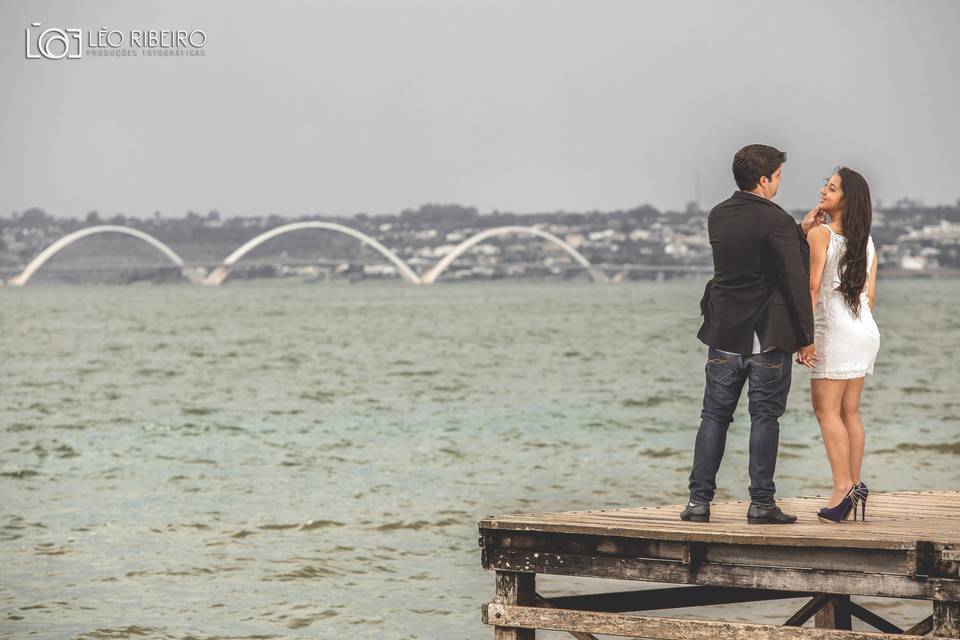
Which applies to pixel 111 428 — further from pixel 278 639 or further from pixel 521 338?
pixel 521 338

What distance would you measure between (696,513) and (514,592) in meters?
0.90

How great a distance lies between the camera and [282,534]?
13883mm

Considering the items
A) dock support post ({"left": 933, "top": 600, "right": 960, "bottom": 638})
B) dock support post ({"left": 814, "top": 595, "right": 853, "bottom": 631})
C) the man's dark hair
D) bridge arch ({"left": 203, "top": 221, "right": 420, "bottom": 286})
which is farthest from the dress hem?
bridge arch ({"left": 203, "top": 221, "right": 420, "bottom": 286})

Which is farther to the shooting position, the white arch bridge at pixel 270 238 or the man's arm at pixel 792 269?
the white arch bridge at pixel 270 238

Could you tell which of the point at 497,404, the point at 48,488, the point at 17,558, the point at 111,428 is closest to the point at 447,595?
the point at 17,558

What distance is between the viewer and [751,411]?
20.8ft

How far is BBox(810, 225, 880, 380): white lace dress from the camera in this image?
21.2ft

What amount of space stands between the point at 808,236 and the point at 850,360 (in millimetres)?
605

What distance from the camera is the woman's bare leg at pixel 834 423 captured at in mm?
6566

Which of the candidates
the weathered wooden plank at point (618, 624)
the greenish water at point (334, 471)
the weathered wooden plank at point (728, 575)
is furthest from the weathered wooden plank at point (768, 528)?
the greenish water at point (334, 471)

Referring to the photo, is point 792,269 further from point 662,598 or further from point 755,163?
point 662,598

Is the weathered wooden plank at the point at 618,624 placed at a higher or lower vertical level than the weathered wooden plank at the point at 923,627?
higher

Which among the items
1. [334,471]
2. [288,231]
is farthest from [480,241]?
[334,471]

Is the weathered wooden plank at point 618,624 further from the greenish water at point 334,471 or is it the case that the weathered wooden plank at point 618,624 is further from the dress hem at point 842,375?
the greenish water at point 334,471
